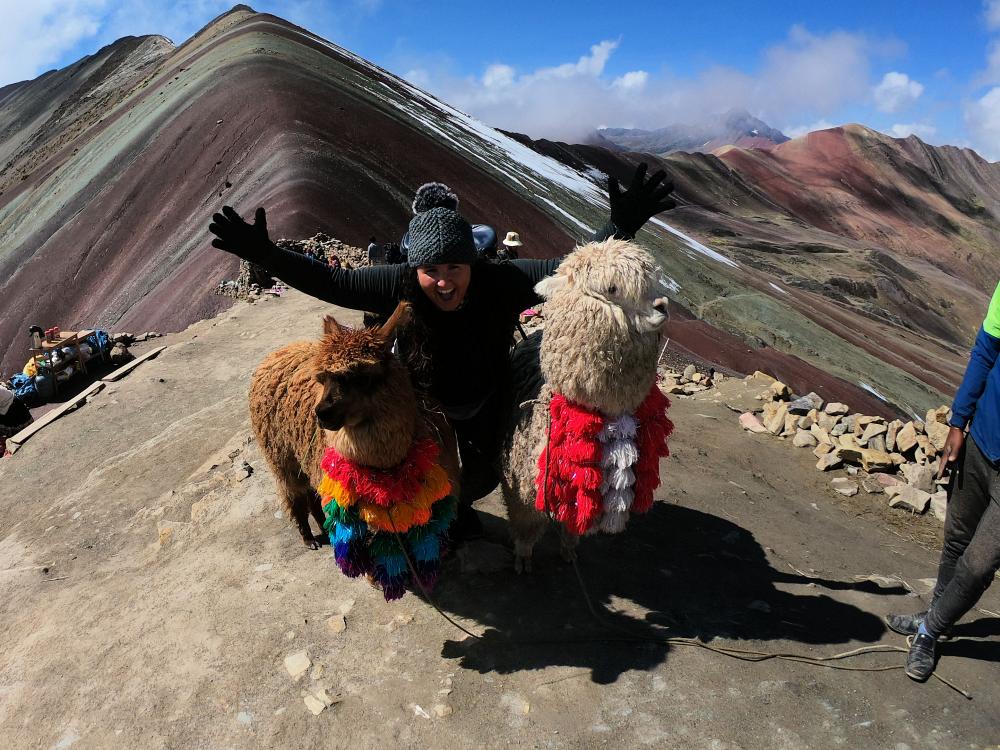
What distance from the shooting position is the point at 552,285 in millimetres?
2691

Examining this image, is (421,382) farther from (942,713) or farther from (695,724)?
(942,713)

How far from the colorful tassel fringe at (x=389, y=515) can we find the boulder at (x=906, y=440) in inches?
196

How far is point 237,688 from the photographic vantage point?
8.72ft

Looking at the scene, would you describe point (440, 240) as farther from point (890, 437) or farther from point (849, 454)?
point (890, 437)

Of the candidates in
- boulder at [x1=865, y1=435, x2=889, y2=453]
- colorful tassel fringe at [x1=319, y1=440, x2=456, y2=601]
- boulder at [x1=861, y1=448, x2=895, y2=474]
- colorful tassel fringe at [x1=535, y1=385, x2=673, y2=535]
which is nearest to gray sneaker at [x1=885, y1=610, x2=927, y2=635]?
colorful tassel fringe at [x1=535, y1=385, x2=673, y2=535]

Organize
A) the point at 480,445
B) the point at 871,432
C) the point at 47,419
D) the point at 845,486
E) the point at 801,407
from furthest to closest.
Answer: the point at 47,419 < the point at 801,407 < the point at 871,432 < the point at 845,486 < the point at 480,445

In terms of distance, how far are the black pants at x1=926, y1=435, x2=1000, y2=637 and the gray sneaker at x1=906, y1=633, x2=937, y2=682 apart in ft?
0.18

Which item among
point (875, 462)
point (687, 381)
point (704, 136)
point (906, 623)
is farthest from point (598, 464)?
point (704, 136)

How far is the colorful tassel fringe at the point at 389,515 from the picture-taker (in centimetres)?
262

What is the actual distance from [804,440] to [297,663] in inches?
201

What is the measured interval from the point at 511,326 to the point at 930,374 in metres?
16.2

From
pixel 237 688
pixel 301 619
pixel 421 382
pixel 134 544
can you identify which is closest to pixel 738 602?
pixel 421 382

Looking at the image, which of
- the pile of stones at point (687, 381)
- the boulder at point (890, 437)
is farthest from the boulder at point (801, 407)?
the pile of stones at point (687, 381)

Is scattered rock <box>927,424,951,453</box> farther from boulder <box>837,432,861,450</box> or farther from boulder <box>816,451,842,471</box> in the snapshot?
boulder <box>816,451,842,471</box>
